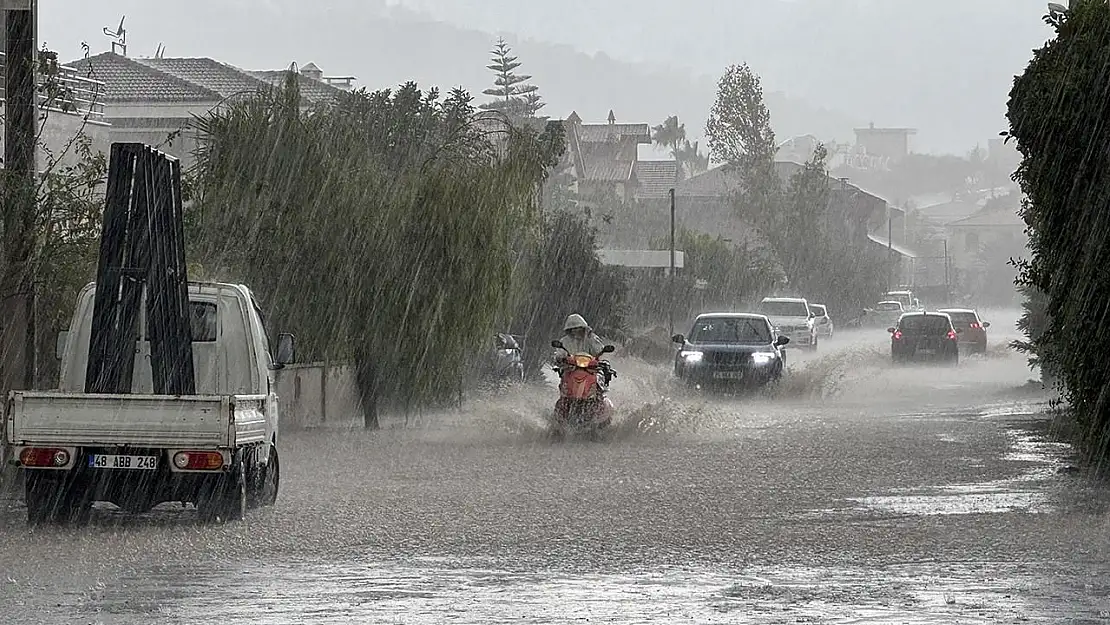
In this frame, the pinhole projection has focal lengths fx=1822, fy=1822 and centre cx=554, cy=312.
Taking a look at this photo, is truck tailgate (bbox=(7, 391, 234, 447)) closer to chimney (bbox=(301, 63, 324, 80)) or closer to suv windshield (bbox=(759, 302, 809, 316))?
suv windshield (bbox=(759, 302, 809, 316))

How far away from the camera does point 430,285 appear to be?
24.1 metres

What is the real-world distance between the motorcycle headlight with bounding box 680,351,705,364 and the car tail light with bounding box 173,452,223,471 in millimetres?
19071

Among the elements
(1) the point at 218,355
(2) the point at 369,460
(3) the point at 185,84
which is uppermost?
(3) the point at 185,84

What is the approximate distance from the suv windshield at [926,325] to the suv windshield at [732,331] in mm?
12183

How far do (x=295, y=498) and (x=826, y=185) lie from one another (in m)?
78.9

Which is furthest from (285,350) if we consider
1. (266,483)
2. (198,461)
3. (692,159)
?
(692,159)

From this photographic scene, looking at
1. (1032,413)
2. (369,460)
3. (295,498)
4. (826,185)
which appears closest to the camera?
(295,498)

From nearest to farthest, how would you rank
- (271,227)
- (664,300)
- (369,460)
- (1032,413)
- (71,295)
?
(71,295) → (369,460) → (271,227) → (1032,413) → (664,300)

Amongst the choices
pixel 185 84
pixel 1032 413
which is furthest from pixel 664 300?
pixel 1032 413

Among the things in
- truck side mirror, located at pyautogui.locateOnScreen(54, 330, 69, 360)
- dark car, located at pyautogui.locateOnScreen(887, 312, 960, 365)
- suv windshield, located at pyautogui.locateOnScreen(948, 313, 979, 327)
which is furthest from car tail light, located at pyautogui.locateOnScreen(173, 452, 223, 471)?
suv windshield, located at pyautogui.locateOnScreen(948, 313, 979, 327)

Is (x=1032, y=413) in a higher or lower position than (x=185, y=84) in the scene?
lower

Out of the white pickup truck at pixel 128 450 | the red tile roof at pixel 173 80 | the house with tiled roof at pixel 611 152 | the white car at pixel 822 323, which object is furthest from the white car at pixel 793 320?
the house with tiled roof at pixel 611 152

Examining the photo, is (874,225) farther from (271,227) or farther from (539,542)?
(539,542)

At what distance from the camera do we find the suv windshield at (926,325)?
1719 inches
